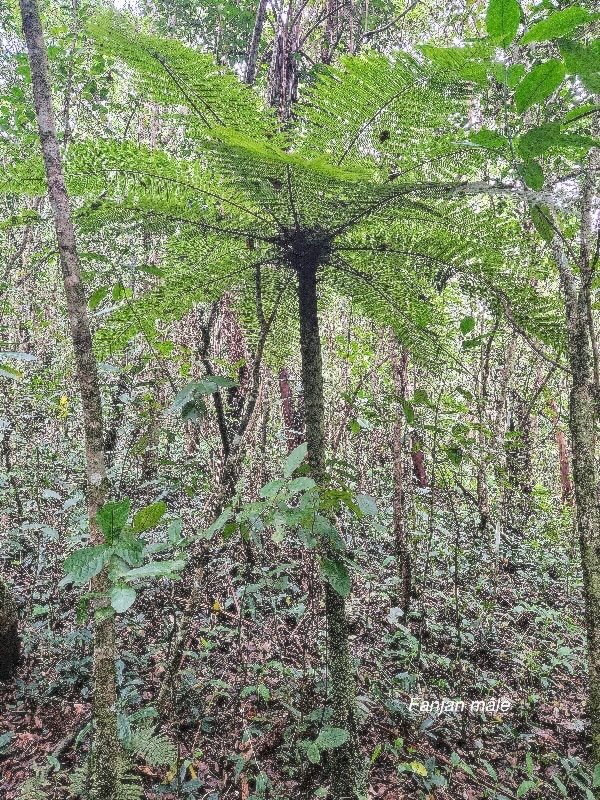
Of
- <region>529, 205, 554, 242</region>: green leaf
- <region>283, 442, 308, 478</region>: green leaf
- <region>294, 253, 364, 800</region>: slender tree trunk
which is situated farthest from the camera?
<region>294, 253, 364, 800</region>: slender tree trunk

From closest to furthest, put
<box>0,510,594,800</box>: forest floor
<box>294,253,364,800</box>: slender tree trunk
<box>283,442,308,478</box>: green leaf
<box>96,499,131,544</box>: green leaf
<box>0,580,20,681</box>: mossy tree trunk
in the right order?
<box>96,499,131,544</box>: green leaf, <box>283,442,308,478</box>: green leaf, <box>294,253,364,800</box>: slender tree trunk, <box>0,510,594,800</box>: forest floor, <box>0,580,20,681</box>: mossy tree trunk

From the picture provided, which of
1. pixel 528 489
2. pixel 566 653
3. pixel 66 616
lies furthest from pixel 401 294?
pixel 528 489

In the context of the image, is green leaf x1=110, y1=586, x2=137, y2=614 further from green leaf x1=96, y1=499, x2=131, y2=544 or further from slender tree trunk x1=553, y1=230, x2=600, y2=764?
slender tree trunk x1=553, y1=230, x2=600, y2=764

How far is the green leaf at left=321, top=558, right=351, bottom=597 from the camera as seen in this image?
147 centimetres

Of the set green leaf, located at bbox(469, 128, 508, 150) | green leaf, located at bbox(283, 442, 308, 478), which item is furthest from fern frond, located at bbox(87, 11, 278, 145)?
green leaf, located at bbox(283, 442, 308, 478)

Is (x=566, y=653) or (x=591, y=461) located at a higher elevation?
(x=591, y=461)

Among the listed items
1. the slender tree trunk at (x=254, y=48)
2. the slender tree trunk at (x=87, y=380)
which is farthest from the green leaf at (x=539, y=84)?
the slender tree trunk at (x=254, y=48)

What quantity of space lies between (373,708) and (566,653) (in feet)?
5.46

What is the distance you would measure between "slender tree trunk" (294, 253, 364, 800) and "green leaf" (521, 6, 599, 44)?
1028 millimetres

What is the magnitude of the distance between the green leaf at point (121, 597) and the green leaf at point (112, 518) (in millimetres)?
137

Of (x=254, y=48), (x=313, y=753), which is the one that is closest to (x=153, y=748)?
(x=313, y=753)

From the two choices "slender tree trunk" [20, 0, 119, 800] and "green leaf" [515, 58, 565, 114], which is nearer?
"green leaf" [515, 58, 565, 114]

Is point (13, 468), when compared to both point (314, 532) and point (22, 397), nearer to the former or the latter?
point (22, 397)

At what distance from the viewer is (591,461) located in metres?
2.42
